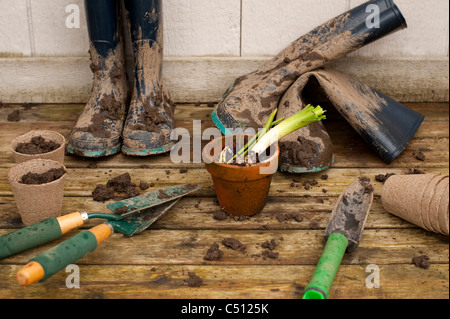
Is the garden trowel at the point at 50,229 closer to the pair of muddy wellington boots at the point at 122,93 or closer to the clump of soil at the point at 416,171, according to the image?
the pair of muddy wellington boots at the point at 122,93

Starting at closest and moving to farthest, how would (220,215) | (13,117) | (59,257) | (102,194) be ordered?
(59,257) < (220,215) < (102,194) < (13,117)

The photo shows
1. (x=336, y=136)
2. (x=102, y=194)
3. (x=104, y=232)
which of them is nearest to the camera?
(x=104, y=232)

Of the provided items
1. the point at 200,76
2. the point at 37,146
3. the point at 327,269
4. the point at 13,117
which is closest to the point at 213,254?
the point at 327,269

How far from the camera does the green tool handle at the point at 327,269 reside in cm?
111

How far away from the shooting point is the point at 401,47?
2.27 metres

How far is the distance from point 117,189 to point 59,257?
1.74 ft

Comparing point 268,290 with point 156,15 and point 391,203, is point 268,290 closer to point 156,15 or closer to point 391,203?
point 391,203

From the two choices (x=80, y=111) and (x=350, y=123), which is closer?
(x=350, y=123)

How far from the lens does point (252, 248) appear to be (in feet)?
4.46

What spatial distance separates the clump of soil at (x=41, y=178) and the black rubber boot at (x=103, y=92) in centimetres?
38

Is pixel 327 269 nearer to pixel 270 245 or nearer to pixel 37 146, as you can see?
pixel 270 245

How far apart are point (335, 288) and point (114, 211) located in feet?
2.06

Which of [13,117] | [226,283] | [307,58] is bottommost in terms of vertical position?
[226,283]

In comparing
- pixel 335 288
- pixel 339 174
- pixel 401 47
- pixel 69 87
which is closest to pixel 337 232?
pixel 335 288
